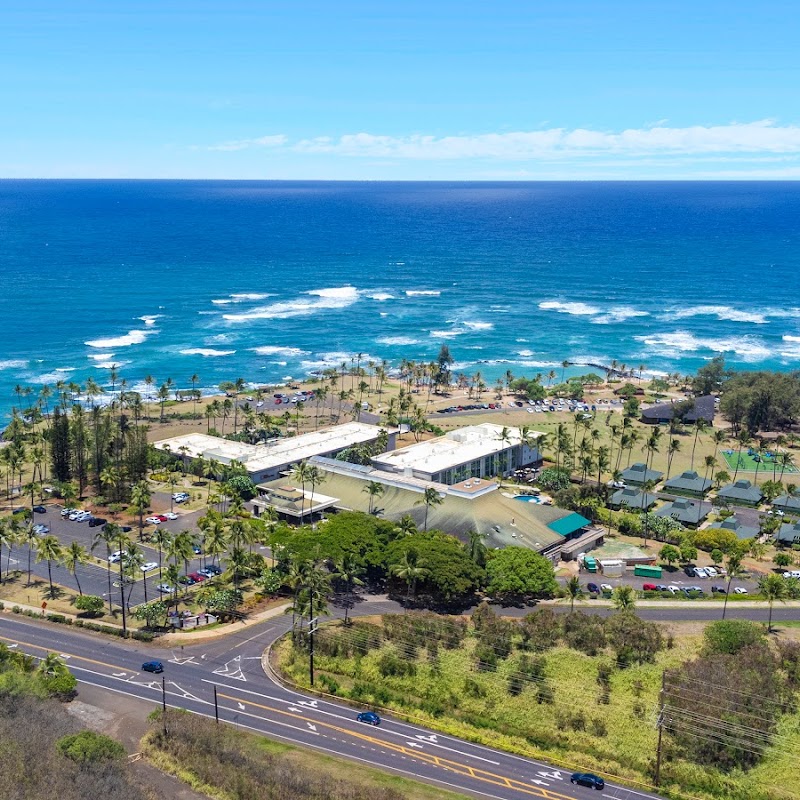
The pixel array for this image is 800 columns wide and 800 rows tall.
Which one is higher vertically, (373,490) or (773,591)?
(373,490)

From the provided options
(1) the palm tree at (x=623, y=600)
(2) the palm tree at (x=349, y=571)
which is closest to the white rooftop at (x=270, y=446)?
(2) the palm tree at (x=349, y=571)

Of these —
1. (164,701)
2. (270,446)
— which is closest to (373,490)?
(270,446)

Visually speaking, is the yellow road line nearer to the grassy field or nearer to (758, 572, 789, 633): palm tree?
the grassy field

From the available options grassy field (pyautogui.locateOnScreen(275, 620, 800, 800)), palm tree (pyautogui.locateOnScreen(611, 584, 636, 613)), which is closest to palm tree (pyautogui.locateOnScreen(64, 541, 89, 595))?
grassy field (pyautogui.locateOnScreen(275, 620, 800, 800))

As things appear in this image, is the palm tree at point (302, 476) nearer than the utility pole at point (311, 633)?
No

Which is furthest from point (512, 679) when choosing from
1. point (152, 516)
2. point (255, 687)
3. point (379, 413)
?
point (379, 413)

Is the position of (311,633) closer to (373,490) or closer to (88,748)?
(88,748)

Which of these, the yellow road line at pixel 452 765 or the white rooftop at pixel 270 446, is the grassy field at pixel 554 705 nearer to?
the yellow road line at pixel 452 765
